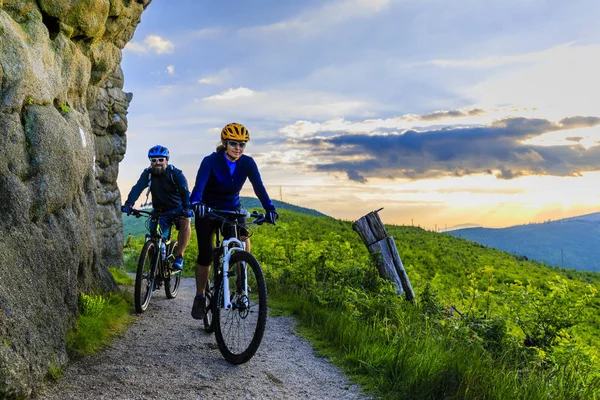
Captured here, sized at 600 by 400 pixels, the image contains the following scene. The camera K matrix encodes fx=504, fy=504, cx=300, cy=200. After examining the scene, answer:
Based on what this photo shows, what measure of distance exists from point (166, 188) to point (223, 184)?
285 cm

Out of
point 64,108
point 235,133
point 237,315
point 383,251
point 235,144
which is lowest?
point 237,315

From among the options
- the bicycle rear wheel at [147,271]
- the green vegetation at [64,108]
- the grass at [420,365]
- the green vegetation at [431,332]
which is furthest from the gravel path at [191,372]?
the green vegetation at [64,108]

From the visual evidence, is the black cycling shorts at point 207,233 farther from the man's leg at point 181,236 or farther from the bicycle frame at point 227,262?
the man's leg at point 181,236

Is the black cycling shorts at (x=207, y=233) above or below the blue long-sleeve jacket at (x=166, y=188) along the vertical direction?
below

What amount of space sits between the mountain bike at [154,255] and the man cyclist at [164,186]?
5.7 inches

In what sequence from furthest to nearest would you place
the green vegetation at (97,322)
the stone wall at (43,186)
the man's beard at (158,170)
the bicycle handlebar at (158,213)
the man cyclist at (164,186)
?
the man's beard at (158,170), the man cyclist at (164,186), the bicycle handlebar at (158,213), the green vegetation at (97,322), the stone wall at (43,186)

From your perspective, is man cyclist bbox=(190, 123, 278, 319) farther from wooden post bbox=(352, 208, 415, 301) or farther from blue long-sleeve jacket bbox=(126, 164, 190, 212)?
wooden post bbox=(352, 208, 415, 301)

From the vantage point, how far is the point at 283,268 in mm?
11445

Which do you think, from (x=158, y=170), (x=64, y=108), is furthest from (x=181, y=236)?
(x=64, y=108)

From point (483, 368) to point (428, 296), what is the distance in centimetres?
427

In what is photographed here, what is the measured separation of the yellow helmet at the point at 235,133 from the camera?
6.30 meters

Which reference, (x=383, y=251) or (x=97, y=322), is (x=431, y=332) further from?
(x=97, y=322)

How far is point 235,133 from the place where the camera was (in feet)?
20.8

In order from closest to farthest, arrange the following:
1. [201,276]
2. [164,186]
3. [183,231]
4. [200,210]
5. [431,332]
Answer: [200,210] → [201,276] → [431,332] → [164,186] → [183,231]
